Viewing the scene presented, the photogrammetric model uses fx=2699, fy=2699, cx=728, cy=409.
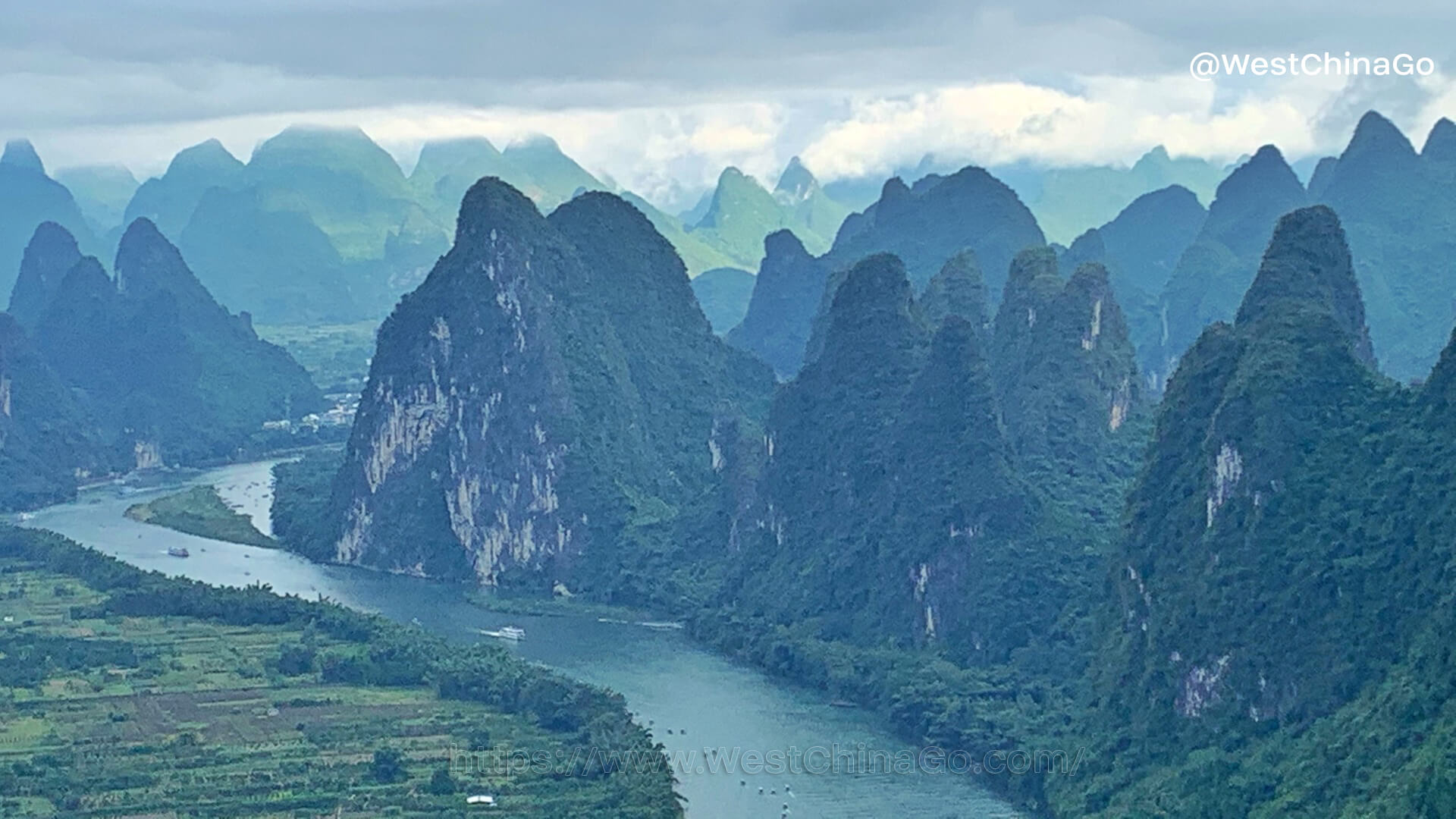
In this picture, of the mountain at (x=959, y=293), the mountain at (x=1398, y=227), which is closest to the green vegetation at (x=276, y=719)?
the mountain at (x=959, y=293)

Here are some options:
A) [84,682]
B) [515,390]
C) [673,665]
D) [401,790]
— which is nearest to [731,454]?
[515,390]

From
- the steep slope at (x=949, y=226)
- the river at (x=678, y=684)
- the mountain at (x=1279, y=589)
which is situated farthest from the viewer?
the steep slope at (x=949, y=226)

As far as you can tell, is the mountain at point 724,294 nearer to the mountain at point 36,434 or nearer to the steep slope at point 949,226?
the steep slope at point 949,226

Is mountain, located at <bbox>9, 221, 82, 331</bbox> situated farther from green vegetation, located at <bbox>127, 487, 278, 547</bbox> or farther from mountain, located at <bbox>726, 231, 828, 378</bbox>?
green vegetation, located at <bbox>127, 487, 278, 547</bbox>

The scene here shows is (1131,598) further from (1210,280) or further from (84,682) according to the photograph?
(1210,280)

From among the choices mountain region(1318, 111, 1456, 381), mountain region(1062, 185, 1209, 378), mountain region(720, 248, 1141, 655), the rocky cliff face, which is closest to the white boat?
mountain region(720, 248, 1141, 655)

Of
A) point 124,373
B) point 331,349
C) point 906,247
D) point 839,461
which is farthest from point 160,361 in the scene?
point 839,461

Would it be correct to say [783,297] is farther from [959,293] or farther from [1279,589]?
[1279,589]
